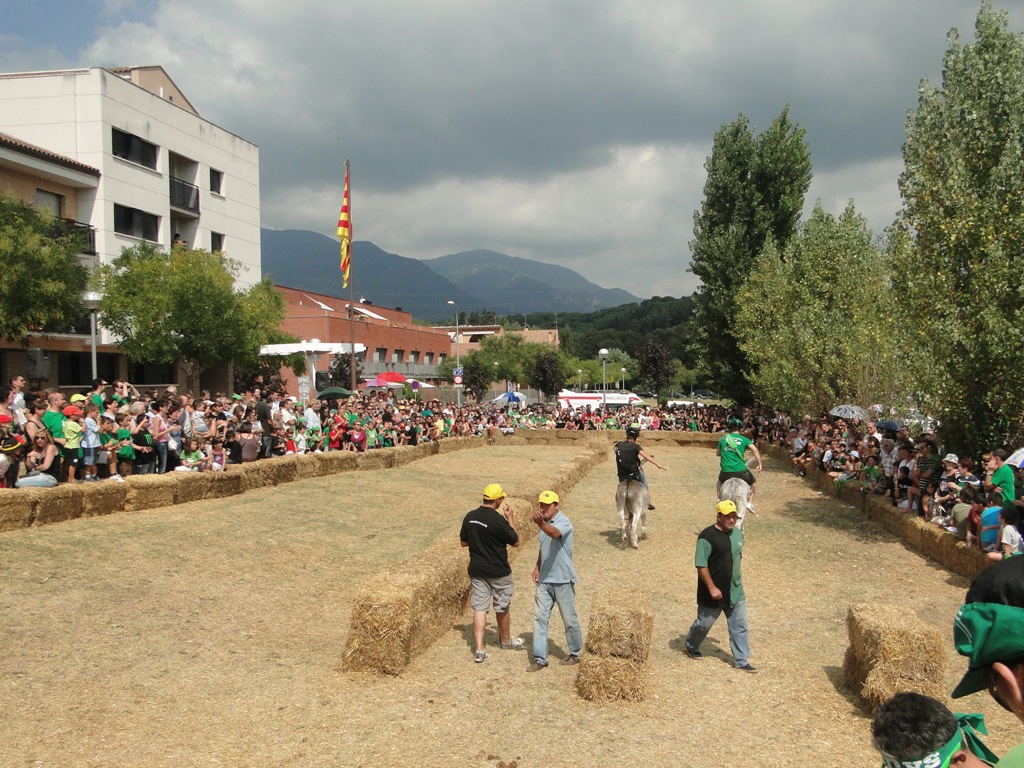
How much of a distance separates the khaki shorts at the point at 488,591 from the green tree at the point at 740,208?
107ft

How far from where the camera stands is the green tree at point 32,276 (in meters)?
21.3

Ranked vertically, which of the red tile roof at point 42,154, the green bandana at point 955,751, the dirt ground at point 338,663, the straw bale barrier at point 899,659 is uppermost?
the red tile roof at point 42,154

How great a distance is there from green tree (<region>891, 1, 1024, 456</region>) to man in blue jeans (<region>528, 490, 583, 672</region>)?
945 cm

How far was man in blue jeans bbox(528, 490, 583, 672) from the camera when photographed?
7910 mm

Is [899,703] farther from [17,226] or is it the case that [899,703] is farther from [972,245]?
[17,226]

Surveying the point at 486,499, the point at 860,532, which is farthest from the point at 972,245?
the point at 486,499

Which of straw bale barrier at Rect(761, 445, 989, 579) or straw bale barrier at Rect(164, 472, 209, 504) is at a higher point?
straw bale barrier at Rect(164, 472, 209, 504)

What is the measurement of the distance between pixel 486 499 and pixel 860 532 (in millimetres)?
10055

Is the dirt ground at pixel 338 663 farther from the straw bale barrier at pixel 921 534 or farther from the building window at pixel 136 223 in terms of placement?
the building window at pixel 136 223

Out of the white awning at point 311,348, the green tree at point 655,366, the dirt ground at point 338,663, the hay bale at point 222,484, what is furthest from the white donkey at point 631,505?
the green tree at point 655,366

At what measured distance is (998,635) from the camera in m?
1.95

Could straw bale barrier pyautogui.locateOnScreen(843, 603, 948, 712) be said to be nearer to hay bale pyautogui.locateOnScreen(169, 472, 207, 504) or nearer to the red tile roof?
hay bale pyautogui.locateOnScreen(169, 472, 207, 504)

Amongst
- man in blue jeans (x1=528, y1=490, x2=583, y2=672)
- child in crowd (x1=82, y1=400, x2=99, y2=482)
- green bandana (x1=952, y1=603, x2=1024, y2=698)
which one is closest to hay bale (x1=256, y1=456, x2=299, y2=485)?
child in crowd (x1=82, y1=400, x2=99, y2=482)

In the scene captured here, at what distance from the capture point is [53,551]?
10383mm
